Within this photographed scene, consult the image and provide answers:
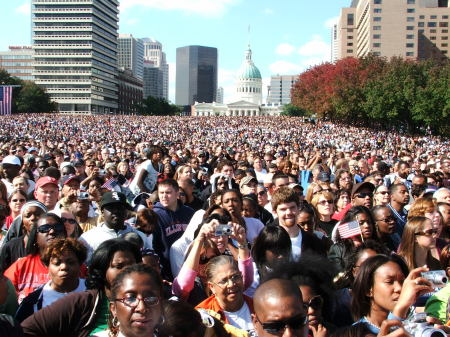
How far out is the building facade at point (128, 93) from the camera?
164125 mm

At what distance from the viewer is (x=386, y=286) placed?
376cm

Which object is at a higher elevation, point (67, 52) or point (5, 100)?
point (67, 52)

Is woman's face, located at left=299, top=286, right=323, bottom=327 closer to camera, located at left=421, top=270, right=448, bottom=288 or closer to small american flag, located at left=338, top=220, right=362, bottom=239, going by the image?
camera, located at left=421, top=270, right=448, bottom=288

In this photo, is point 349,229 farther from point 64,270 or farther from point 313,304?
point 64,270

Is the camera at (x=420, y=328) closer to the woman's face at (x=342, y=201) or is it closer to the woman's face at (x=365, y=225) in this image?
the woman's face at (x=365, y=225)

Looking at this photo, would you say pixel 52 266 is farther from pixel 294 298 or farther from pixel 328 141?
pixel 328 141

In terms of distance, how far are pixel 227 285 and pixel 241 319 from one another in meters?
0.26

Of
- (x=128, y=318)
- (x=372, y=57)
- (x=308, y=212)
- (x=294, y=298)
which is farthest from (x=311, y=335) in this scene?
(x=372, y=57)

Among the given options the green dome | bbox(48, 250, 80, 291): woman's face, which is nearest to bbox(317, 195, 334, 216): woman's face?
bbox(48, 250, 80, 291): woman's face

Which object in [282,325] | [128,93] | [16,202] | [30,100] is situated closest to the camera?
[282,325]

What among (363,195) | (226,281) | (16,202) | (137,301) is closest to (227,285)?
(226,281)

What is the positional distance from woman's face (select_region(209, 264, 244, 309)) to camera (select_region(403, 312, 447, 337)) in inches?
58.2

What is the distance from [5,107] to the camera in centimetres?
→ 3453

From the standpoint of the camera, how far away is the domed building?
18362 cm
